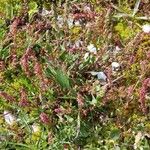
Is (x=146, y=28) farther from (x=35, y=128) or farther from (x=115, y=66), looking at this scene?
(x=35, y=128)

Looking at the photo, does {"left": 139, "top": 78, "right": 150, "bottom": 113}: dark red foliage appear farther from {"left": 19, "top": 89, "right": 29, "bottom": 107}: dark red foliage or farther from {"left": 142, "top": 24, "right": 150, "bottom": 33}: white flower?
{"left": 19, "top": 89, "right": 29, "bottom": 107}: dark red foliage

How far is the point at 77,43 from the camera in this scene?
15.7 ft

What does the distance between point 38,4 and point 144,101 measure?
160 cm

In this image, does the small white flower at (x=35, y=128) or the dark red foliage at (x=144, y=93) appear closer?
the dark red foliage at (x=144, y=93)

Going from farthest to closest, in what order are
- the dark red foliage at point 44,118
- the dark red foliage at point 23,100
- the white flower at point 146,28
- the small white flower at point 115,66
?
1. the white flower at point 146,28
2. the small white flower at point 115,66
3. the dark red foliage at point 23,100
4. the dark red foliage at point 44,118

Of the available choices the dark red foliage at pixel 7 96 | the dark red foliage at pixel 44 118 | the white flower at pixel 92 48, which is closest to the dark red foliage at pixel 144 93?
the white flower at pixel 92 48

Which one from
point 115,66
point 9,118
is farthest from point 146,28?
point 9,118

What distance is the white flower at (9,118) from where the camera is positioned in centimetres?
434

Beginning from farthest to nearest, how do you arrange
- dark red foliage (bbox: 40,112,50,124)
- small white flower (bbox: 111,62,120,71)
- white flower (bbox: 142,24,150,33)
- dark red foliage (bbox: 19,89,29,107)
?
white flower (bbox: 142,24,150,33) < small white flower (bbox: 111,62,120,71) < dark red foliage (bbox: 19,89,29,107) < dark red foliage (bbox: 40,112,50,124)

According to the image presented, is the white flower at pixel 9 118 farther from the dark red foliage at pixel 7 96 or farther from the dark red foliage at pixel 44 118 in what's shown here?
the dark red foliage at pixel 44 118

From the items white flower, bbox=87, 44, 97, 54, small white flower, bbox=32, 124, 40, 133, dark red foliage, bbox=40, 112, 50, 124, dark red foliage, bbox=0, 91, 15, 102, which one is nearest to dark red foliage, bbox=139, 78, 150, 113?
white flower, bbox=87, 44, 97, 54

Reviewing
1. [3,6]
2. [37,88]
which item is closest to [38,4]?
[3,6]

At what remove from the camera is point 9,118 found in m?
4.36

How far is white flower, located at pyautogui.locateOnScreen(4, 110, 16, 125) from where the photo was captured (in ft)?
14.2
